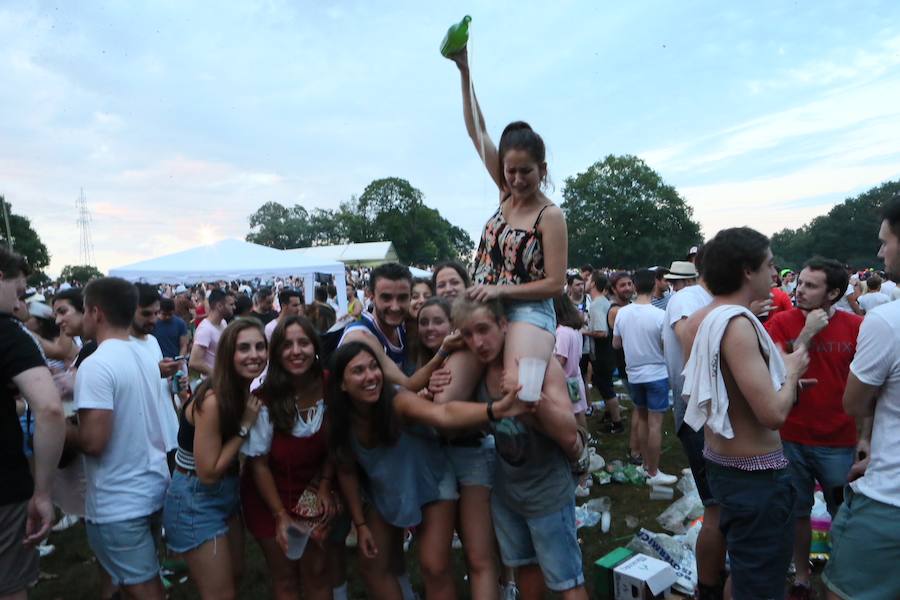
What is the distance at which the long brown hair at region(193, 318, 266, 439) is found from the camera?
2.55 meters

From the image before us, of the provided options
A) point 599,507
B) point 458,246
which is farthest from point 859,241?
point 599,507

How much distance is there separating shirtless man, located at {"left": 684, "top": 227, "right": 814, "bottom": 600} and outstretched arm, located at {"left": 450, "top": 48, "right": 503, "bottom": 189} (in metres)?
1.16

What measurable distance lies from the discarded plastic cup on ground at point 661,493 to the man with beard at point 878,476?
9.42 feet

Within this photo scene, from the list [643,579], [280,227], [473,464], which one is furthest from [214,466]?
[280,227]

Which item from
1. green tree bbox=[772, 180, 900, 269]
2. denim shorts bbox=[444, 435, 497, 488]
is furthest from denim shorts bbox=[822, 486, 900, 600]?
green tree bbox=[772, 180, 900, 269]

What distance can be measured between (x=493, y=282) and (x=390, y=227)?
67.1 meters

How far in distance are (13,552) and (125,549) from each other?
44 cm

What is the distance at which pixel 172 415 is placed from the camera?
330 centimetres

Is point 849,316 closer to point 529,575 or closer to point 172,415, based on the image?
point 529,575

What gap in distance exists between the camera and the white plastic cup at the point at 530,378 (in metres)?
2.03

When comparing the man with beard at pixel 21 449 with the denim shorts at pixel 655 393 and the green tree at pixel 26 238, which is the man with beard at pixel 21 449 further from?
the green tree at pixel 26 238

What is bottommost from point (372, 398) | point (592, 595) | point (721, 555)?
point (592, 595)

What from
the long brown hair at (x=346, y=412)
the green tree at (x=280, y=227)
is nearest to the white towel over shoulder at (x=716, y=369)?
the long brown hair at (x=346, y=412)

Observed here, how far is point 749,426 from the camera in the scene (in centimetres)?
227
